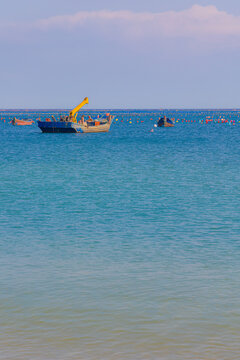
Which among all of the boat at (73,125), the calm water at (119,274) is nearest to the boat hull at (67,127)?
the boat at (73,125)

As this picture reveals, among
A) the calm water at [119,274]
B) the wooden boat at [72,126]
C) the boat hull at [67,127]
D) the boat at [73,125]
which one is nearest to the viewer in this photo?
the calm water at [119,274]

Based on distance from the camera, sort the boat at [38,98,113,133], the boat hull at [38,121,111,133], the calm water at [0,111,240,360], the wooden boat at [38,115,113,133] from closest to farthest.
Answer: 1. the calm water at [0,111,240,360]
2. the boat at [38,98,113,133]
3. the boat hull at [38,121,111,133]
4. the wooden boat at [38,115,113,133]

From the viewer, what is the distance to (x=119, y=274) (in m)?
17.1

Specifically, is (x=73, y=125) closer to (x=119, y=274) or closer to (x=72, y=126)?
(x=72, y=126)

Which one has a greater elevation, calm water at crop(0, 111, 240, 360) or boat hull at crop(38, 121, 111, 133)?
boat hull at crop(38, 121, 111, 133)

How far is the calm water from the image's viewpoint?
1192 cm

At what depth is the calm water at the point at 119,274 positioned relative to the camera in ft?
39.1

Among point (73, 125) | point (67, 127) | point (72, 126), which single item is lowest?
point (67, 127)

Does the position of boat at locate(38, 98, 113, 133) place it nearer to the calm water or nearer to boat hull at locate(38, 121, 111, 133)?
boat hull at locate(38, 121, 111, 133)

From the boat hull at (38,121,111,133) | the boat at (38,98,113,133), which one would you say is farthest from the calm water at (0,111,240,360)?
the boat hull at (38,121,111,133)

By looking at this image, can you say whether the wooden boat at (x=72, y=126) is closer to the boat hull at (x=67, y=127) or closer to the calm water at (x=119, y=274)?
the boat hull at (x=67, y=127)

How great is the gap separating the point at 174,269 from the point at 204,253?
231 cm

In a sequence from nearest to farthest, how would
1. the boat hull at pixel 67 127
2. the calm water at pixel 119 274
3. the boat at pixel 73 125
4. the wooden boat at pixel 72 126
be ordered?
the calm water at pixel 119 274 → the boat at pixel 73 125 → the boat hull at pixel 67 127 → the wooden boat at pixel 72 126

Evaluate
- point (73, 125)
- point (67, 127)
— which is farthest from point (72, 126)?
point (67, 127)
